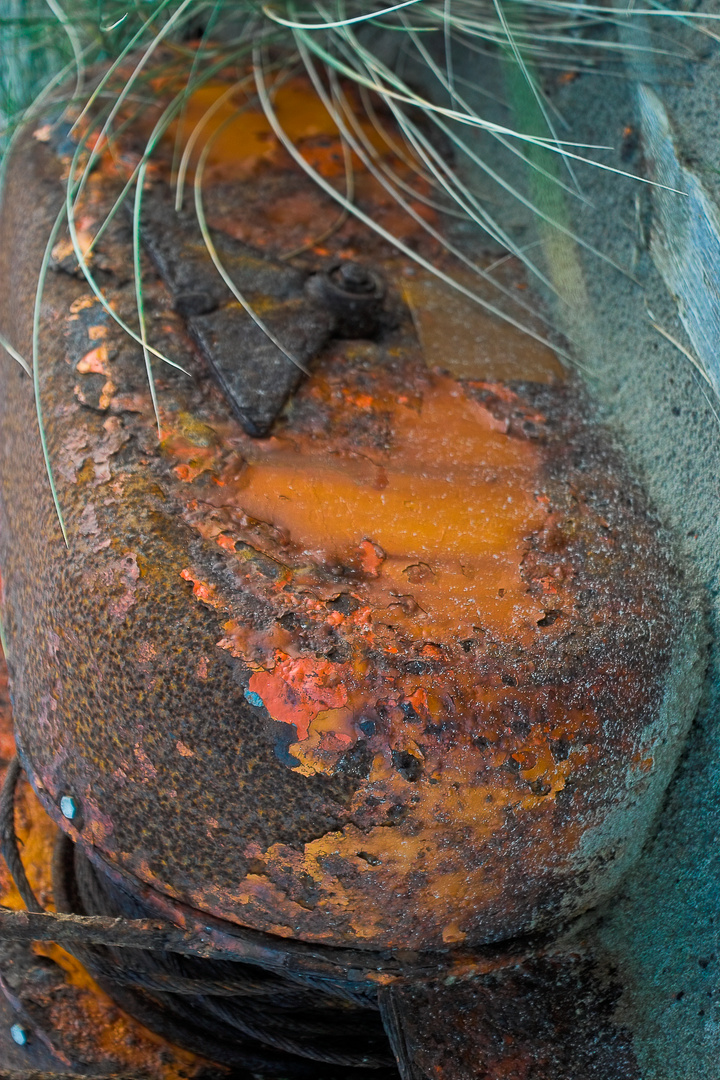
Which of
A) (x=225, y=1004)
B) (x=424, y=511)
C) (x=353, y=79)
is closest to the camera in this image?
(x=424, y=511)

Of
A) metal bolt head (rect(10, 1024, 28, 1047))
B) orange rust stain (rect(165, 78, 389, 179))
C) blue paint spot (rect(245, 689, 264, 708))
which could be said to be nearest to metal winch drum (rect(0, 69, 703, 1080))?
blue paint spot (rect(245, 689, 264, 708))

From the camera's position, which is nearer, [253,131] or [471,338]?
[471,338]

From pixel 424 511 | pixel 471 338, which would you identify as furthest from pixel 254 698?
pixel 471 338

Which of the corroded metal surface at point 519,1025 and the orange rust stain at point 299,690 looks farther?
the corroded metal surface at point 519,1025

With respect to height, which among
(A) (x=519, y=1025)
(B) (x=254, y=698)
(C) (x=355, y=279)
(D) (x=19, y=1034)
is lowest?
(D) (x=19, y=1034)

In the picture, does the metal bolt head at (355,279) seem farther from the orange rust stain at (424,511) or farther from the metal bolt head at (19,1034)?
the metal bolt head at (19,1034)

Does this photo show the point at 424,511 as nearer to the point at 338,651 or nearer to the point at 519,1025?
the point at 338,651

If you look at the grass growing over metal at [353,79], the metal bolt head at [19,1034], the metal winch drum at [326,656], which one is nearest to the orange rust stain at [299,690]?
the metal winch drum at [326,656]

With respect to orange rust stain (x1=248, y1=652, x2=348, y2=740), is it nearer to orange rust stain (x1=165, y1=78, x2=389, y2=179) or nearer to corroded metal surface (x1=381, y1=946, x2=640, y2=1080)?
corroded metal surface (x1=381, y1=946, x2=640, y2=1080)
